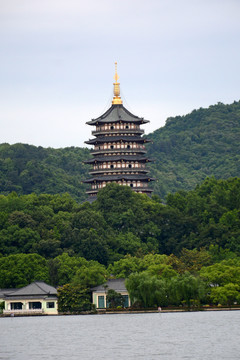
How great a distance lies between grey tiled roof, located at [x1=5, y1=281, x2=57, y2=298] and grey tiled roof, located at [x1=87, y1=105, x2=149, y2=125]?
2864 cm

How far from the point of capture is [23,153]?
15638 cm

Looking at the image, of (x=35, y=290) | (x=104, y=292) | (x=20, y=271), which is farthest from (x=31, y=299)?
(x=104, y=292)

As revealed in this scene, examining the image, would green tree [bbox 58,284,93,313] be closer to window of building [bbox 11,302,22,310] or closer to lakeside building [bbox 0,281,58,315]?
lakeside building [bbox 0,281,58,315]

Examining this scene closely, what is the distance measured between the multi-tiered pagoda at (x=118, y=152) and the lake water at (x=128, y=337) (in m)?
29.5

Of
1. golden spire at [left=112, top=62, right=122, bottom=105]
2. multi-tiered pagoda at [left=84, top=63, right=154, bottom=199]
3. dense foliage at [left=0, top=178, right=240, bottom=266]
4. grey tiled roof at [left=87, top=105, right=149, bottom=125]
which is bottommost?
dense foliage at [left=0, top=178, right=240, bottom=266]

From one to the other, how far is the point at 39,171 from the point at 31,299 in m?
61.7

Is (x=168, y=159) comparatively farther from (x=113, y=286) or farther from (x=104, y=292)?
(x=104, y=292)

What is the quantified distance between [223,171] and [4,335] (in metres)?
103

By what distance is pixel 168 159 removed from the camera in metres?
179

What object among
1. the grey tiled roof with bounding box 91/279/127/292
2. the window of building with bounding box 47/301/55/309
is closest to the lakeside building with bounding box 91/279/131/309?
the grey tiled roof with bounding box 91/279/127/292

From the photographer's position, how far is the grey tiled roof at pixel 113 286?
89312 millimetres

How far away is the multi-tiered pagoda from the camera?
110 metres

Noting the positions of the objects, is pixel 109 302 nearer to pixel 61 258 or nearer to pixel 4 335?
pixel 61 258

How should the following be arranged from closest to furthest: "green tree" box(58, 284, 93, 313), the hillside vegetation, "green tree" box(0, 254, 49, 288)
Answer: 1. the hillside vegetation
2. "green tree" box(58, 284, 93, 313)
3. "green tree" box(0, 254, 49, 288)
